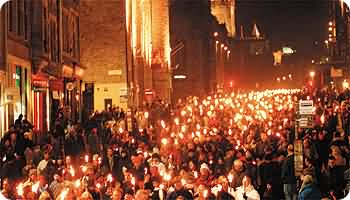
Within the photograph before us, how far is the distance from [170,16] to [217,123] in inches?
1561

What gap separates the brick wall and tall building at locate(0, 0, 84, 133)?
7.44m

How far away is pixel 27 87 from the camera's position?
23969 millimetres

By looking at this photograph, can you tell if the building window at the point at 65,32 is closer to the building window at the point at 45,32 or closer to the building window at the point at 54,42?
the building window at the point at 54,42

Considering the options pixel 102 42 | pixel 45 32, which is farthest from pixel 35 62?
pixel 102 42

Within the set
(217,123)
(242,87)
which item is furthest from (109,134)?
(242,87)

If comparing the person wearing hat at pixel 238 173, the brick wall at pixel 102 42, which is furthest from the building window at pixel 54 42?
the person wearing hat at pixel 238 173

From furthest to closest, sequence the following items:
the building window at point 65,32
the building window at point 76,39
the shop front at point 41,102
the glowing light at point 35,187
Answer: the building window at point 76,39 → the building window at point 65,32 → the shop front at point 41,102 → the glowing light at point 35,187

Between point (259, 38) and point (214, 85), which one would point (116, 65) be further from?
point (259, 38)

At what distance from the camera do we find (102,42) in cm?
4241

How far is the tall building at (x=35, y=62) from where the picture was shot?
20516 millimetres

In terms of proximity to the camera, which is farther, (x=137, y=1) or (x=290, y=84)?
(x=290, y=84)

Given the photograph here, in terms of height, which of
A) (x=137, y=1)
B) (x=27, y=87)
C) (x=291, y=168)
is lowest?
(x=291, y=168)

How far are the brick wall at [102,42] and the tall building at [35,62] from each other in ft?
24.4

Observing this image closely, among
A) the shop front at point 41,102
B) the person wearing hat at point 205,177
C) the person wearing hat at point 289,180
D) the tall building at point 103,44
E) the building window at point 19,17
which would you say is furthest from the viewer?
the tall building at point 103,44
